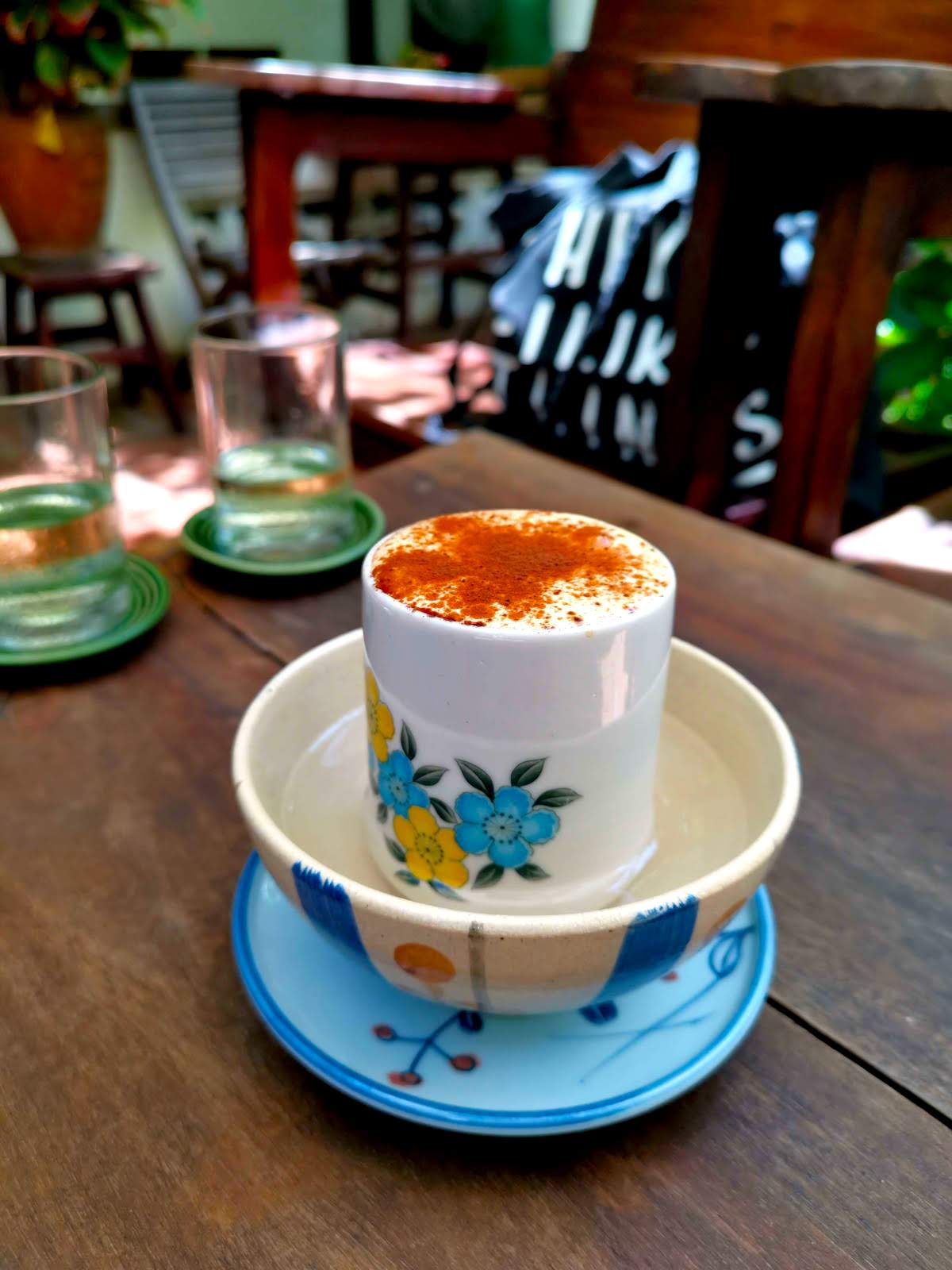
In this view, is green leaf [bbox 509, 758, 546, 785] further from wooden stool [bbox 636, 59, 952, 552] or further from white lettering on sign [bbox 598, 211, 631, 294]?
white lettering on sign [bbox 598, 211, 631, 294]

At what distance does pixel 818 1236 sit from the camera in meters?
0.28

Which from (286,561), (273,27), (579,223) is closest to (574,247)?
(579,223)

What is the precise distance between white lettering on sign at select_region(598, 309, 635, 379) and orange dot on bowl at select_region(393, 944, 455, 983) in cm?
128

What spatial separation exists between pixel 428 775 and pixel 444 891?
0.04 metres

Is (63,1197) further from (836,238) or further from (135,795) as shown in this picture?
(836,238)

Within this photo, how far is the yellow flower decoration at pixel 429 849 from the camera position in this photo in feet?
1.07

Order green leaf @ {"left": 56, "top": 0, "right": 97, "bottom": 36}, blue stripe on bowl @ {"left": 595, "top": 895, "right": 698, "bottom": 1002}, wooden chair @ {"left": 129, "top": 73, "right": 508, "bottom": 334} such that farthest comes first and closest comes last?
wooden chair @ {"left": 129, "top": 73, "right": 508, "bottom": 334} < green leaf @ {"left": 56, "top": 0, "right": 97, "bottom": 36} < blue stripe on bowl @ {"left": 595, "top": 895, "right": 698, "bottom": 1002}

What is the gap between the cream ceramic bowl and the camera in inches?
10.9

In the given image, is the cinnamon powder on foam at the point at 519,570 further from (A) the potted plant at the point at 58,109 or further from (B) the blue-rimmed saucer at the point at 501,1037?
(A) the potted plant at the point at 58,109

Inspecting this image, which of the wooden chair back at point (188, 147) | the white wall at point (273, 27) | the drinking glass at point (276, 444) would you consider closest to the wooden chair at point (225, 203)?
the wooden chair back at point (188, 147)

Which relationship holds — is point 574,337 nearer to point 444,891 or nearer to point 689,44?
point 689,44

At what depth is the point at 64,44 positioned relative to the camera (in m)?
1.80

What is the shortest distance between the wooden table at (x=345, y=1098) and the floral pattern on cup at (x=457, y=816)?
0.08m

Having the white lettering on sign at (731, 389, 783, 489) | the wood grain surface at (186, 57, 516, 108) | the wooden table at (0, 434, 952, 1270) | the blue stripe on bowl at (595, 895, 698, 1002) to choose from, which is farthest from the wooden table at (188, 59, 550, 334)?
the blue stripe on bowl at (595, 895, 698, 1002)
